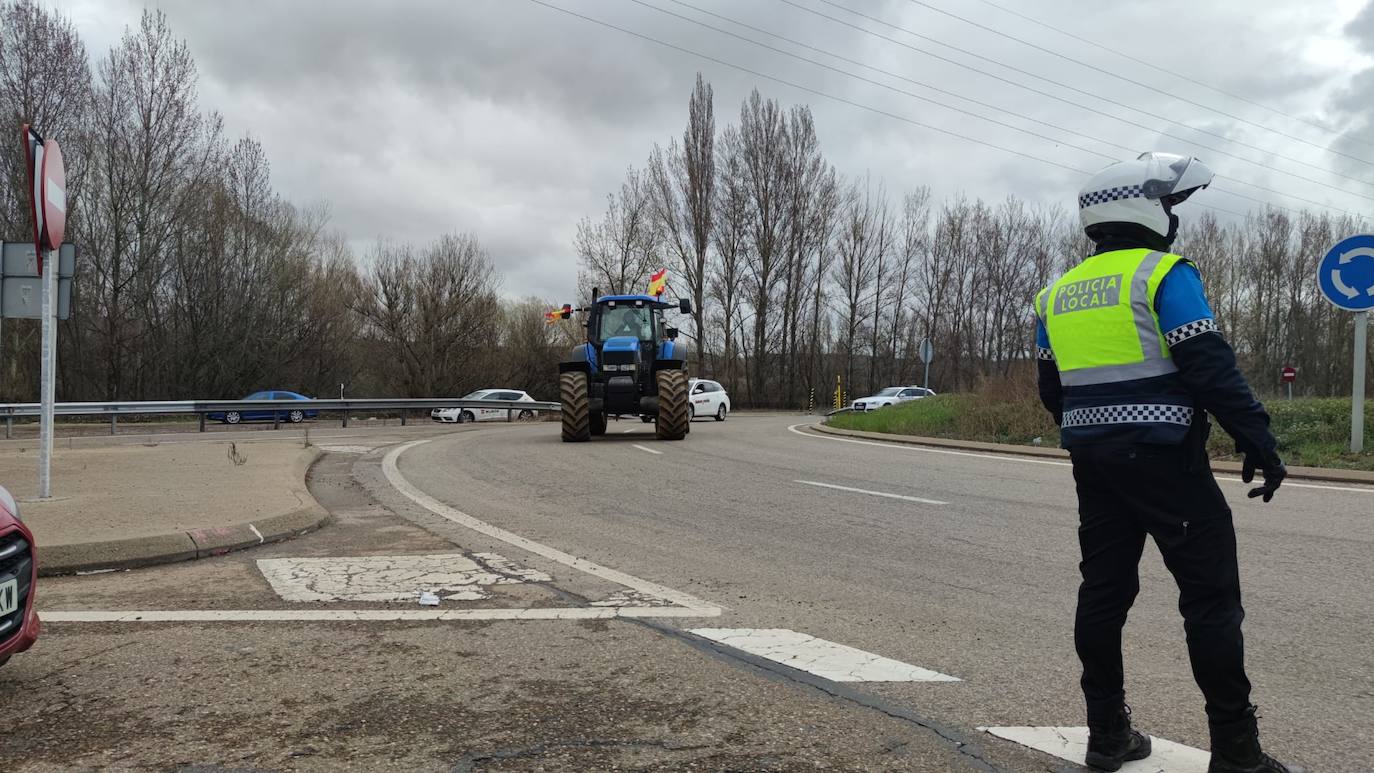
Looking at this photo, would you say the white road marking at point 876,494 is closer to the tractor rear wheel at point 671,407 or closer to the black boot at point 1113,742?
the black boot at point 1113,742

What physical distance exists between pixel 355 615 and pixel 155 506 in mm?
4053

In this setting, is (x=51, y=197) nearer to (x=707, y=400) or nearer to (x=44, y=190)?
(x=44, y=190)

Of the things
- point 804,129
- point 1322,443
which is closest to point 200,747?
point 1322,443

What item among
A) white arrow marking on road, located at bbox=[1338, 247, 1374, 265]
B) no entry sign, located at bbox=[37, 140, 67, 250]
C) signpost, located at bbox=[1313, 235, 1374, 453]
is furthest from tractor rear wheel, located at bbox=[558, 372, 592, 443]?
white arrow marking on road, located at bbox=[1338, 247, 1374, 265]

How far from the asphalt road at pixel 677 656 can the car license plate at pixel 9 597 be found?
36 centimetres

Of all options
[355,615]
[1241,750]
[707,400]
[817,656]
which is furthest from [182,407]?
[1241,750]

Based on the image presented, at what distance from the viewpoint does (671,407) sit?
17.8 m

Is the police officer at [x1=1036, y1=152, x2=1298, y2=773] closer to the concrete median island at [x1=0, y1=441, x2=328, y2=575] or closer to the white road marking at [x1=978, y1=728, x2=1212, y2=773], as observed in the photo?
→ the white road marking at [x1=978, y1=728, x2=1212, y2=773]

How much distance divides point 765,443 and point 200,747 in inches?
592

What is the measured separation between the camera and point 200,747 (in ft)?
9.72

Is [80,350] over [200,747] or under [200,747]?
over

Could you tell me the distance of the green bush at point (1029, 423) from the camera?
40.7ft

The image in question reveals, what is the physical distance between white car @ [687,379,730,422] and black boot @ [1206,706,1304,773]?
2908 centimetres

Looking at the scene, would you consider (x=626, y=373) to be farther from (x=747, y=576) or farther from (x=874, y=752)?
(x=874, y=752)
